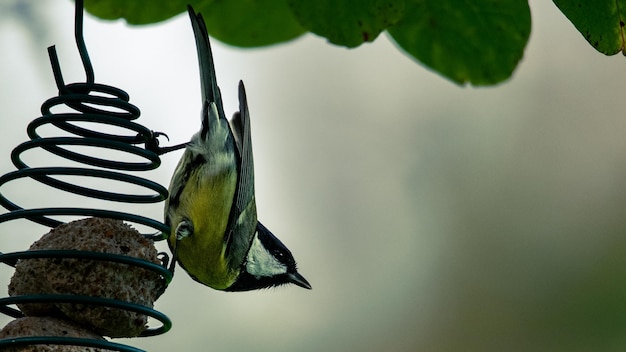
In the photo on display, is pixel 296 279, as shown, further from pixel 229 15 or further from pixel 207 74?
pixel 229 15

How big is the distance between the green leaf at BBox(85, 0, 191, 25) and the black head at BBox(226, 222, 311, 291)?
177cm

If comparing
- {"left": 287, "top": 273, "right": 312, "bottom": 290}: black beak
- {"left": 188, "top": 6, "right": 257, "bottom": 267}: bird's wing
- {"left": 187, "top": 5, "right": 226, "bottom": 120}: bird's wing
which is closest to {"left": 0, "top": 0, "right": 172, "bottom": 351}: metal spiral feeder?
{"left": 187, "top": 5, "right": 226, "bottom": 120}: bird's wing

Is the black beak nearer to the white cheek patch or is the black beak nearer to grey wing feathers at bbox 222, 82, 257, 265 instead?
the white cheek patch

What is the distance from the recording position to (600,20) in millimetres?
1989

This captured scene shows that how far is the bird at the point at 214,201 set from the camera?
11.6 ft

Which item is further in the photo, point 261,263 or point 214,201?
point 261,263

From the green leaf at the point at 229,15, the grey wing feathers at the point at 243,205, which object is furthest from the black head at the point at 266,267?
the green leaf at the point at 229,15

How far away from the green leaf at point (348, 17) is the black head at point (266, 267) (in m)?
1.96

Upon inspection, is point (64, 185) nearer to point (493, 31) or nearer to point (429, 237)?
point (493, 31)

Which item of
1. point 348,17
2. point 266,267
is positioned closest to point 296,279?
point 266,267

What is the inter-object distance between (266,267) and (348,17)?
2238mm

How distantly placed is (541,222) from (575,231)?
0.31 metres

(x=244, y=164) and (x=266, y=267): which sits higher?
(x=244, y=164)

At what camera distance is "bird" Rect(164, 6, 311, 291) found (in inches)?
139
